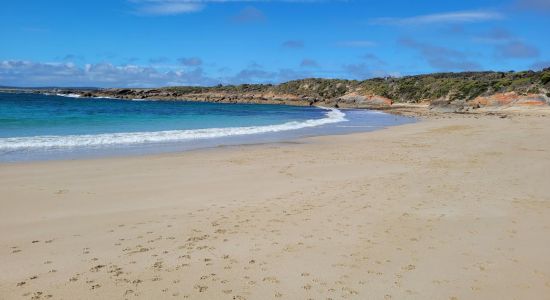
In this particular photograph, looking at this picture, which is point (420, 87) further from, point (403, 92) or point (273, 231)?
point (273, 231)

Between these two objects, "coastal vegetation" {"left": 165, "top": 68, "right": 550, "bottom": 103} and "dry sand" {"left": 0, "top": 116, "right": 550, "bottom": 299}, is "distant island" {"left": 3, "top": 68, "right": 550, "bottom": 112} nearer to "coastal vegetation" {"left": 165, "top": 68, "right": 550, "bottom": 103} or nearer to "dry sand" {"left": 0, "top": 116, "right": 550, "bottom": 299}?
"coastal vegetation" {"left": 165, "top": 68, "right": 550, "bottom": 103}

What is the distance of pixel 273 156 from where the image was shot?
16.0m

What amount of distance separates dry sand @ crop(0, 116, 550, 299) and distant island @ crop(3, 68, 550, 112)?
4711 centimetres

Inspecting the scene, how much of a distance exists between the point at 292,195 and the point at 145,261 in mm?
4515

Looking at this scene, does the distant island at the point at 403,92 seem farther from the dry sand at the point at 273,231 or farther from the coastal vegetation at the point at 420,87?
the dry sand at the point at 273,231

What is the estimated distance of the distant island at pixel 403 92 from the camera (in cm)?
5634

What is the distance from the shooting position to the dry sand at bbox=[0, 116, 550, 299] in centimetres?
538

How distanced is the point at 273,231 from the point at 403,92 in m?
90.2

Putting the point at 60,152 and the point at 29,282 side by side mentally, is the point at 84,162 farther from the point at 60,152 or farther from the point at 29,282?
the point at 29,282

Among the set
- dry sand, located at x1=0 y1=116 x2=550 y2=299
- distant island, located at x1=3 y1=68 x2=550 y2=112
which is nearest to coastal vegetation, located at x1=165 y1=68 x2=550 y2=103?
distant island, located at x1=3 y1=68 x2=550 y2=112

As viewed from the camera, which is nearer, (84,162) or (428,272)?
(428,272)

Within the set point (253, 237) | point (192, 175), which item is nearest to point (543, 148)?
point (192, 175)

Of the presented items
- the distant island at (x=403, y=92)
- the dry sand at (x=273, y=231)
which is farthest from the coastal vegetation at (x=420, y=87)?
the dry sand at (x=273, y=231)

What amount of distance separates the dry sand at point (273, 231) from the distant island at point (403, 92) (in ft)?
155
